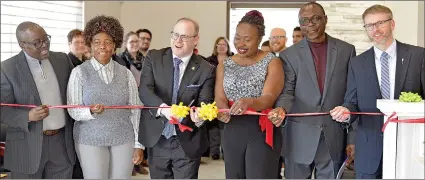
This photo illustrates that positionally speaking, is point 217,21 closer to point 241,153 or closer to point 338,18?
point 338,18

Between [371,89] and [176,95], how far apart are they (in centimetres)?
127

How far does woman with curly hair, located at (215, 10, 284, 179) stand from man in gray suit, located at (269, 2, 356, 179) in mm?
117

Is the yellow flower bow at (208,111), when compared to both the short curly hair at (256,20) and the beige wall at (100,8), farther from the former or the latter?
the beige wall at (100,8)

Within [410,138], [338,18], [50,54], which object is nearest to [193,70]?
[50,54]

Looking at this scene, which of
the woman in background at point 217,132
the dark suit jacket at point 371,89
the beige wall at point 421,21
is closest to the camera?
the dark suit jacket at point 371,89

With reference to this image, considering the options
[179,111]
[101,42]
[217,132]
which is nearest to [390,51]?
[179,111]

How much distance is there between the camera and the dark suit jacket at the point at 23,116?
377cm

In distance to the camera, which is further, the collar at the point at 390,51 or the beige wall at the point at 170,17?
the beige wall at the point at 170,17

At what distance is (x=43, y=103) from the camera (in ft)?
12.6

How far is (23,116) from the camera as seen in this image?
3773 millimetres

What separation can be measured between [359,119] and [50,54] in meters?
2.11

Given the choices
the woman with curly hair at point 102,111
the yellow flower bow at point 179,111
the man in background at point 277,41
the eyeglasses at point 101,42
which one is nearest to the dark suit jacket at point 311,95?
the yellow flower bow at point 179,111

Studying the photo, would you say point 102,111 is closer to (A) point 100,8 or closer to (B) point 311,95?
(B) point 311,95

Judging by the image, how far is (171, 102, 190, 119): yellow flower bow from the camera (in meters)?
3.72
